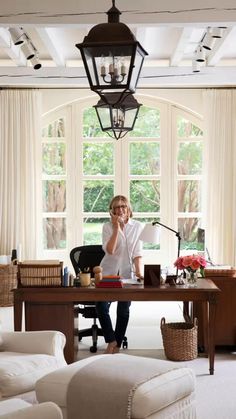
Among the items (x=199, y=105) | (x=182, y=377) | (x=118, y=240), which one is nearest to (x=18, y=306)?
(x=118, y=240)

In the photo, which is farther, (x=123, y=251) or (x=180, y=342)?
(x=123, y=251)

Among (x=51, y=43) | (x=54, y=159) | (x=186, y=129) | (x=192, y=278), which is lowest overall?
(x=192, y=278)

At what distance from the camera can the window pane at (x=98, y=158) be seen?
1000 centimetres

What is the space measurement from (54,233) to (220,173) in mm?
2656

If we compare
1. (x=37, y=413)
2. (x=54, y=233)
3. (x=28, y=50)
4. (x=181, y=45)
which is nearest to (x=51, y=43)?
(x=28, y=50)

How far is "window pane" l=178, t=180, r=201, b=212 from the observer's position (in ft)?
32.8

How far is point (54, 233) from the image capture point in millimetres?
9992

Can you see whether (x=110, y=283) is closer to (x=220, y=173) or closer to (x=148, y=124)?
(x=220, y=173)

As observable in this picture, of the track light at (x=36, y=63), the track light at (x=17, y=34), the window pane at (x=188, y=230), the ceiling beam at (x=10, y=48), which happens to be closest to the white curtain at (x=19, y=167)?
the ceiling beam at (x=10, y=48)

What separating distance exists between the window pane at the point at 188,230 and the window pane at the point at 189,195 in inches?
6.6

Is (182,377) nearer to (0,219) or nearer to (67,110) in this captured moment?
(0,219)

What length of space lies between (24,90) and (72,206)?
1.86m

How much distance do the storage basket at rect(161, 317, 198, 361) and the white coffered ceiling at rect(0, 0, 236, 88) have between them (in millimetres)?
2595

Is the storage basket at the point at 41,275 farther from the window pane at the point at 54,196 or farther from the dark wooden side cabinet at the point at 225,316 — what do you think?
the window pane at the point at 54,196
